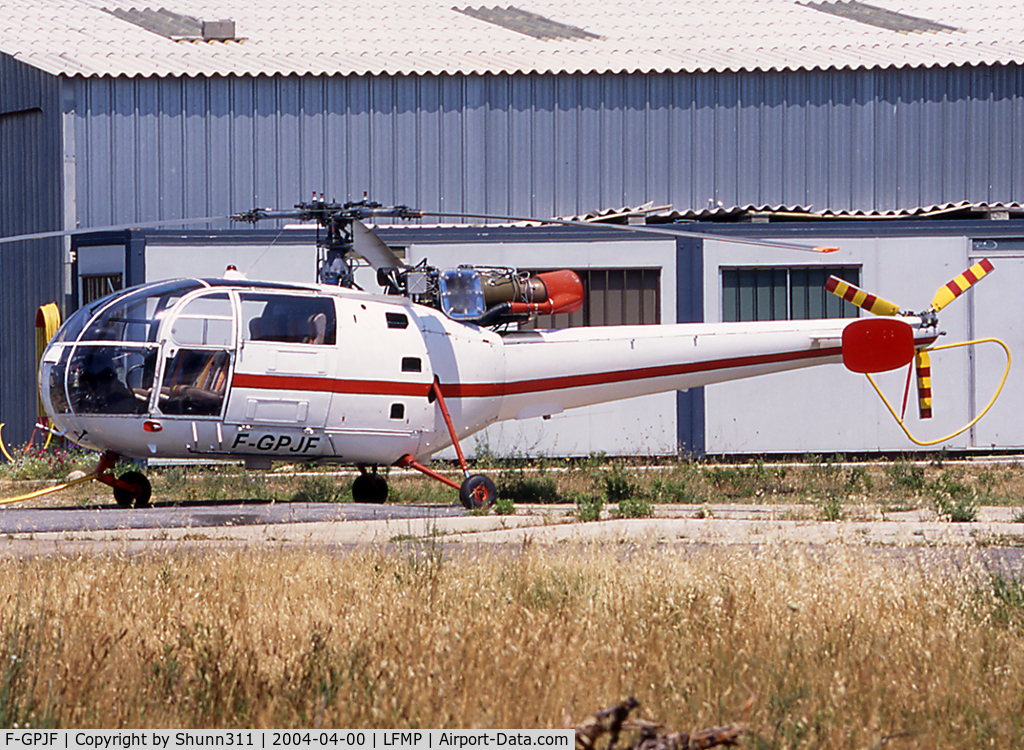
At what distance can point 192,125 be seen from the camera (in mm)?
23484

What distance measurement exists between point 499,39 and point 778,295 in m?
10.1

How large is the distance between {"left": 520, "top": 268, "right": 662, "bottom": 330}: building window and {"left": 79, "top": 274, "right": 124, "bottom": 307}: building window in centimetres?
692

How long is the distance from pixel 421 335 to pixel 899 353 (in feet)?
19.9

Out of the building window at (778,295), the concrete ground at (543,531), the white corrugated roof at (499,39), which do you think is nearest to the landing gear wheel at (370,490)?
the concrete ground at (543,531)

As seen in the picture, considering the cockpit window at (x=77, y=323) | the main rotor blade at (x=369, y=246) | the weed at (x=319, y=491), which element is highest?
the main rotor blade at (x=369, y=246)

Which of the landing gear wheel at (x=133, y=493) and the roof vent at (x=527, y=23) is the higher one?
the roof vent at (x=527, y=23)

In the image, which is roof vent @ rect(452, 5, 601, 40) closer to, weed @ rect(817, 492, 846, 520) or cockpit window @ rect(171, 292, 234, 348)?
cockpit window @ rect(171, 292, 234, 348)

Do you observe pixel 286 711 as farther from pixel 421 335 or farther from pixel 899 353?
pixel 899 353

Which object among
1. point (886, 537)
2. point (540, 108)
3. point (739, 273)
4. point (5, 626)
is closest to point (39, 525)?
point (5, 626)

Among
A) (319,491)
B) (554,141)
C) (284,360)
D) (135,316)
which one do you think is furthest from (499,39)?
→ (135,316)

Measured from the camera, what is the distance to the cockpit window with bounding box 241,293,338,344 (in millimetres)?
13461

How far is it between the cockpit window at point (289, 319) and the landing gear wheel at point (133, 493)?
243 cm
